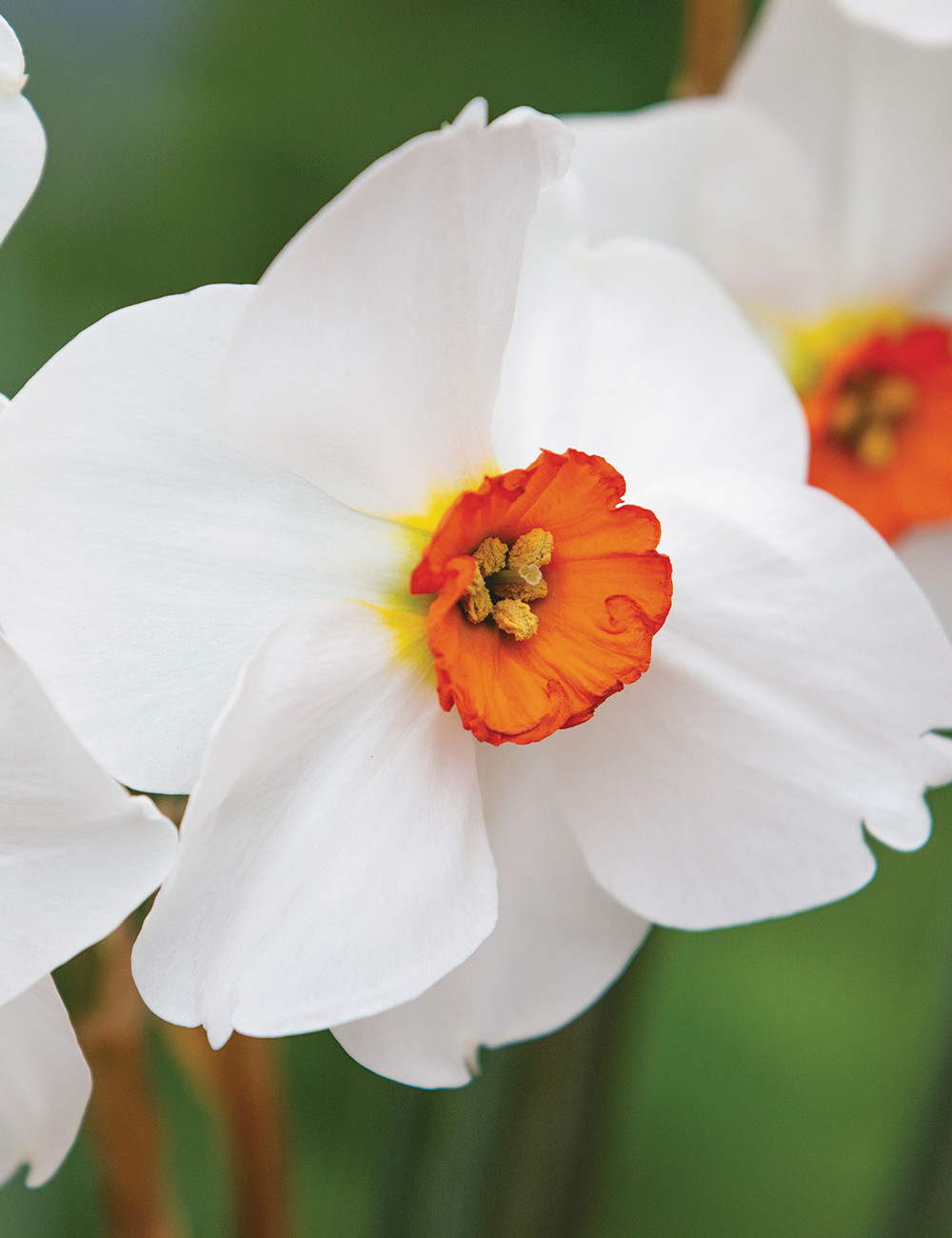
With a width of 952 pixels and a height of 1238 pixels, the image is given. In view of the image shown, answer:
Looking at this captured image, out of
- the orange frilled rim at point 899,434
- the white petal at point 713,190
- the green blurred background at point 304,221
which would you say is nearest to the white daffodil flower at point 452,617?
the white petal at point 713,190

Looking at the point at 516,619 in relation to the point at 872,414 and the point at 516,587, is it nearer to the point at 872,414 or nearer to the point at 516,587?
the point at 516,587

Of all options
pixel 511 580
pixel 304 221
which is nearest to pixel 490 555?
pixel 511 580

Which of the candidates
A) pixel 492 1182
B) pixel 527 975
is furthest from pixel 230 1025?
pixel 492 1182

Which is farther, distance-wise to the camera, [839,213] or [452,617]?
[839,213]

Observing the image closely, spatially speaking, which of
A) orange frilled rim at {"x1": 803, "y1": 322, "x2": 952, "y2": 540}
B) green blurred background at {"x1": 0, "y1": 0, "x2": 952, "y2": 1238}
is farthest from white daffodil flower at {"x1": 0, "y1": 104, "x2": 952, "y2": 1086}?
green blurred background at {"x1": 0, "y1": 0, "x2": 952, "y2": 1238}

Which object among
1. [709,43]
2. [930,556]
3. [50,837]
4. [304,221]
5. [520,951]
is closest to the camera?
[50,837]

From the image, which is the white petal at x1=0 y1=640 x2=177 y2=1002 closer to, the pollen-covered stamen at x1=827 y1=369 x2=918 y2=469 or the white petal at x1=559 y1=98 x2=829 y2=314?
the white petal at x1=559 y1=98 x2=829 y2=314

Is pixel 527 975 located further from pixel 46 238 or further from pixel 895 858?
pixel 46 238

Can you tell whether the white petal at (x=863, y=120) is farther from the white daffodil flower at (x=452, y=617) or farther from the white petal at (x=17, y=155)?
the white petal at (x=17, y=155)
